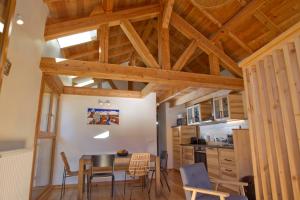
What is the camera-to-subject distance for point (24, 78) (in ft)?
8.30

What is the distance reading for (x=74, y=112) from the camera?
5137 millimetres

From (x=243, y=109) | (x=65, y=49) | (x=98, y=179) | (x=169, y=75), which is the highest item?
(x=65, y=49)

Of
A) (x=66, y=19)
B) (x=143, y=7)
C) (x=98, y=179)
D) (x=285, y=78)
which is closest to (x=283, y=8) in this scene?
(x=285, y=78)

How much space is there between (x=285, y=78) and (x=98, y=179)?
4710 mm

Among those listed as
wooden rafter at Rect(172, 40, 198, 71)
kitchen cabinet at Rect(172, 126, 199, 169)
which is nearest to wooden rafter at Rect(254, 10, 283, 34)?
wooden rafter at Rect(172, 40, 198, 71)

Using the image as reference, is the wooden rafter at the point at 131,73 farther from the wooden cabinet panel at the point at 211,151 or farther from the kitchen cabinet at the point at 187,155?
the kitchen cabinet at the point at 187,155

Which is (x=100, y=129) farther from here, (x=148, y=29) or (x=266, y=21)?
(x=266, y=21)

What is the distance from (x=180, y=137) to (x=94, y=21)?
4703 millimetres

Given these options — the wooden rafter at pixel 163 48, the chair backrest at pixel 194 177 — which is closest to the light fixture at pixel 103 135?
the wooden rafter at pixel 163 48

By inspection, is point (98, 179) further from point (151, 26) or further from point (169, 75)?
point (151, 26)

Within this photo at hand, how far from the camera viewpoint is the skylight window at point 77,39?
13.7ft

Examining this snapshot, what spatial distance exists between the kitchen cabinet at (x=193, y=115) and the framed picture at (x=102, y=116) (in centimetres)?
264

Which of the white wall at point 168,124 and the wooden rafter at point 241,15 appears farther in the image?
the white wall at point 168,124

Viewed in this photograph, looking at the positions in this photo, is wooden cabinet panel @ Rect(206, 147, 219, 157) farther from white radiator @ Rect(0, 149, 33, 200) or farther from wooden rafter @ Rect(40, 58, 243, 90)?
white radiator @ Rect(0, 149, 33, 200)
